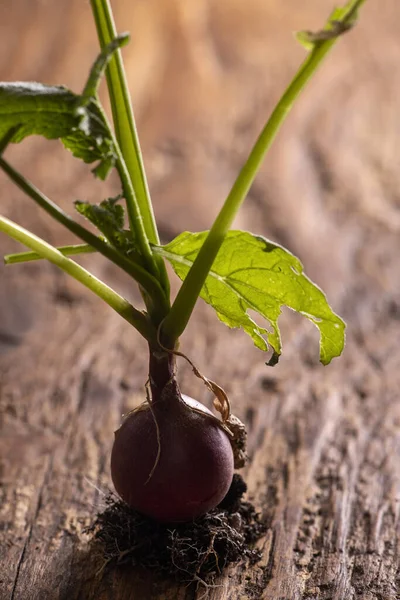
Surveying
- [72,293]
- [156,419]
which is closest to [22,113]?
[156,419]

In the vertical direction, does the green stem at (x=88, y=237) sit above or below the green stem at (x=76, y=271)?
above

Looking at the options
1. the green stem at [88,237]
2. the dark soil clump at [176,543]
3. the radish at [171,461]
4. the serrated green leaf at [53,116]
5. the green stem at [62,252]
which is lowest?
the dark soil clump at [176,543]

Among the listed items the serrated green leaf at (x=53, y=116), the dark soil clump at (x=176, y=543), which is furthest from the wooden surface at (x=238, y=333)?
the serrated green leaf at (x=53, y=116)

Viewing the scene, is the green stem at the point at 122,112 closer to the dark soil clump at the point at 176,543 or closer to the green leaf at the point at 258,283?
the green leaf at the point at 258,283

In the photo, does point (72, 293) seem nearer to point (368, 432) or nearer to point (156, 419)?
point (368, 432)

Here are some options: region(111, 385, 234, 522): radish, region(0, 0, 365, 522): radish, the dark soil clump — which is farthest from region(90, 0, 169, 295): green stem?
the dark soil clump

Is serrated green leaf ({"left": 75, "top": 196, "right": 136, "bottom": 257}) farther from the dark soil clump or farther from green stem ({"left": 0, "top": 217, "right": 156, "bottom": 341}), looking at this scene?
the dark soil clump
